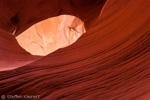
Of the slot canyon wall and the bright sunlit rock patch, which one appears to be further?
the bright sunlit rock patch

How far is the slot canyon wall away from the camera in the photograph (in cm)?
68

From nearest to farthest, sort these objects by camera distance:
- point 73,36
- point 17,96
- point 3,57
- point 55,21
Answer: point 17,96
point 3,57
point 55,21
point 73,36

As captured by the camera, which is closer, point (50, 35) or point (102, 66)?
point (102, 66)

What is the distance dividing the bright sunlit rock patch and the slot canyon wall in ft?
4.48

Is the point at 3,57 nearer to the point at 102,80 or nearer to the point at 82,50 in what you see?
the point at 82,50

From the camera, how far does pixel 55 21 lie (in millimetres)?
2195

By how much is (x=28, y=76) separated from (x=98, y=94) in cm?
36

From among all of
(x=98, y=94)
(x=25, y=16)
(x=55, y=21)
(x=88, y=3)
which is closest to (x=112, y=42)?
(x=98, y=94)

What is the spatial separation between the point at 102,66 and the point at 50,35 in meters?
1.85

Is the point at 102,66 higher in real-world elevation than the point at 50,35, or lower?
lower

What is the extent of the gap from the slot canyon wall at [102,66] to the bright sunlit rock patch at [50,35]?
4.48 ft

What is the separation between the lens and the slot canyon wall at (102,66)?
675 mm

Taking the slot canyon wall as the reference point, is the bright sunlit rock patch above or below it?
above

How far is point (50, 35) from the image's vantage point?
245cm
